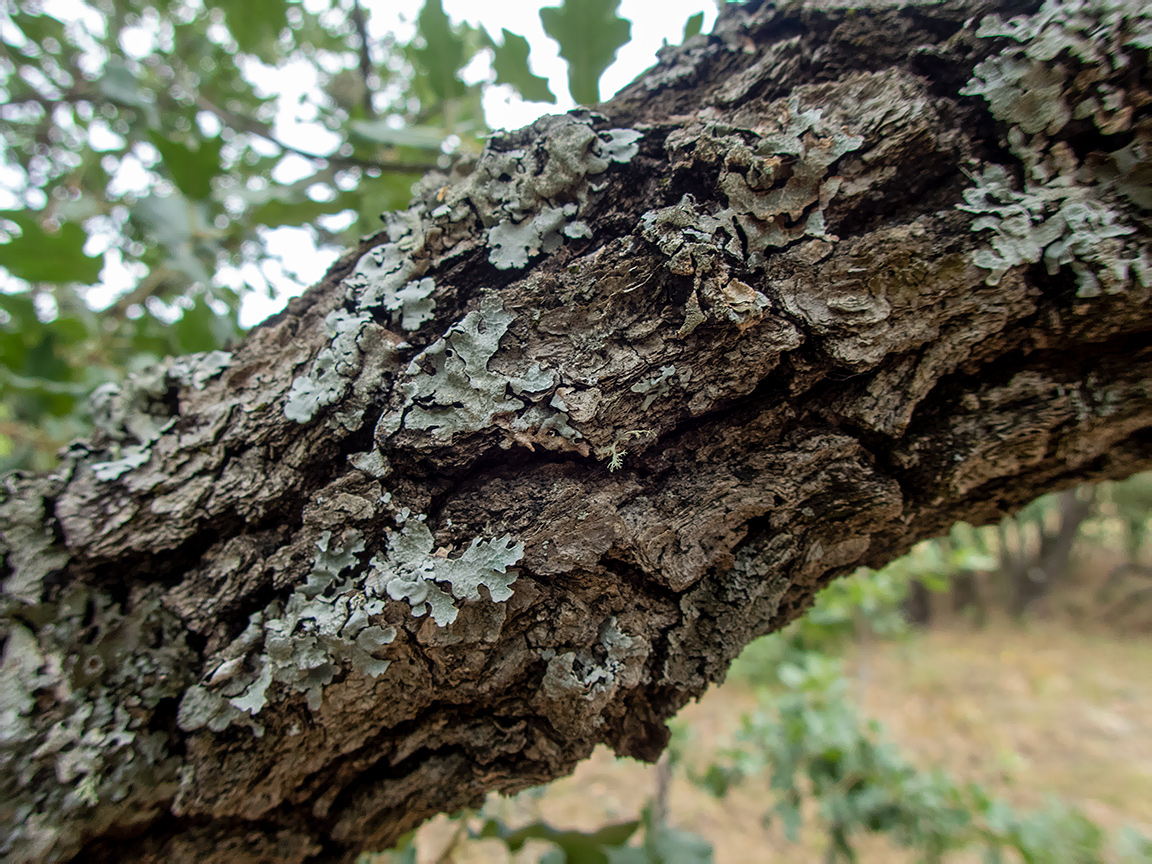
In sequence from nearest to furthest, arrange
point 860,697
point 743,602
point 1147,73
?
1. point 1147,73
2. point 743,602
3. point 860,697

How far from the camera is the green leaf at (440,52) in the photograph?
1.31 metres

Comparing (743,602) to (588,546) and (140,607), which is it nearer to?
(588,546)

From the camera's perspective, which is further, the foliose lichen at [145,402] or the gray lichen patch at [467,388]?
the foliose lichen at [145,402]

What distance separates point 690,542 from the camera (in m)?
0.61

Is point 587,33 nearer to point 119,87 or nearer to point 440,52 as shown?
point 440,52

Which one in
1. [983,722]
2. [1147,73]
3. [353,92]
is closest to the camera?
[1147,73]

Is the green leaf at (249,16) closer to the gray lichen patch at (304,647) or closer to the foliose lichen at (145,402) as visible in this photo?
the foliose lichen at (145,402)

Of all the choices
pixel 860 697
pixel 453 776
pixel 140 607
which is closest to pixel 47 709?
pixel 140 607

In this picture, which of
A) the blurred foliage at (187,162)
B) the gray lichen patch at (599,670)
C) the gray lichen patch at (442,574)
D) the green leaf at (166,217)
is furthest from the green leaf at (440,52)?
the gray lichen patch at (599,670)

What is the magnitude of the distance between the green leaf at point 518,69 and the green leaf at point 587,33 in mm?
79

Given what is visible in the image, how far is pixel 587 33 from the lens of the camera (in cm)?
104

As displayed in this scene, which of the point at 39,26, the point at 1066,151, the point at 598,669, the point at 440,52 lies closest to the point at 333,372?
the point at 598,669

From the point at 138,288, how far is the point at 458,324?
1746mm

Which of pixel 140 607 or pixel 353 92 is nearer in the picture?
pixel 140 607
